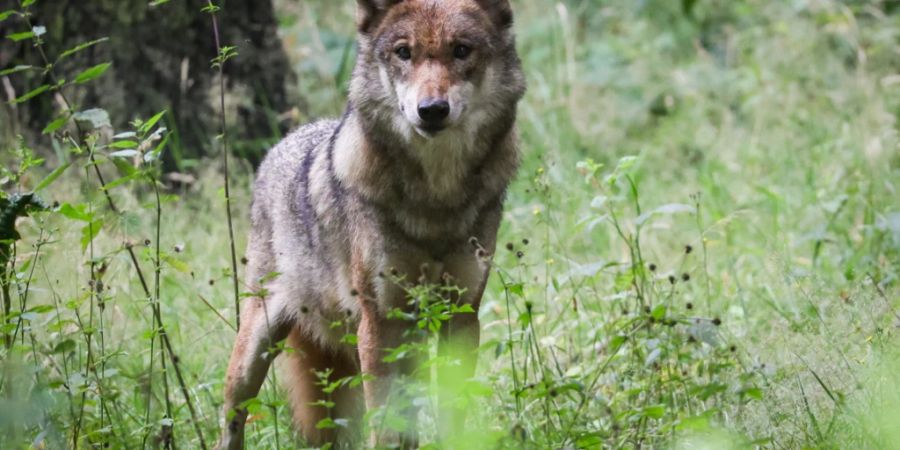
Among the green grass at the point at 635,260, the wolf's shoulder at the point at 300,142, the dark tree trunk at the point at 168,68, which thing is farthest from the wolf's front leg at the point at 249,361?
the dark tree trunk at the point at 168,68

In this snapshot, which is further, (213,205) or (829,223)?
(213,205)

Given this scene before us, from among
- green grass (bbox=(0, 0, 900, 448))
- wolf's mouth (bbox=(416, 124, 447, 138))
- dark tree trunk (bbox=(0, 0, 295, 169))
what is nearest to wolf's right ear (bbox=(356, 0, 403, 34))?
wolf's mouth (bbox=(416, 124, 447, 138))

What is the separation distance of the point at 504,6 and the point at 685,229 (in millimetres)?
2866

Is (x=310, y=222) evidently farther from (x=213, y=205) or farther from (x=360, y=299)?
(x=213, y=205)

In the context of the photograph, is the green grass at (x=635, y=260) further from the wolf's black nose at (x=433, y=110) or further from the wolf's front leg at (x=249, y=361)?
the wolf's black nose at (x=433, y=110)

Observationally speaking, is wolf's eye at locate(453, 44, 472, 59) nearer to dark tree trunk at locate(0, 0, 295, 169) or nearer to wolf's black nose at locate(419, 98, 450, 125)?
wolf's black nose at locate(419, 98, 450, 125)

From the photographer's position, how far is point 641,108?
8.76m

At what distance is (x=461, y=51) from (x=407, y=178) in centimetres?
51

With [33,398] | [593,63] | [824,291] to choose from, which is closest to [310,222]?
[33,398]

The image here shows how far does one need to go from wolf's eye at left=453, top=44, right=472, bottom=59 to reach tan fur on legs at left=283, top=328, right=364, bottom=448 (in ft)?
4.53

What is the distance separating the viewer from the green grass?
3.38 meters

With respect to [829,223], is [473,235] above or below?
above

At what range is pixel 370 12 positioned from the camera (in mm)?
4227

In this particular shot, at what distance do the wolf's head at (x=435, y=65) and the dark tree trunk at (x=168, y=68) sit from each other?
2.84 m
